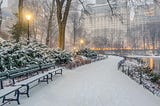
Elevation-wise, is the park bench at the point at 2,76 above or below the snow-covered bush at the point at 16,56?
below

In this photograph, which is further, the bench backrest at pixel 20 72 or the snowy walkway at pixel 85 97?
the bench backrest at pixel 20 72

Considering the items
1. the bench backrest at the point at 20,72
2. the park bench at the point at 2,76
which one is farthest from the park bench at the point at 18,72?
the park bench at the point at 2,76

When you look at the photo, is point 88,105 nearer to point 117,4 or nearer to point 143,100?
point 143,100

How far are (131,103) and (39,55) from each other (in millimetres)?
10081

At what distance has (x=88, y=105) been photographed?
27.6 feet

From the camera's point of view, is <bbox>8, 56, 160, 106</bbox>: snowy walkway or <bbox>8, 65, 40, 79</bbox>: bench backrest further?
<bbox>8, 65, 40, 79</bbox>: bench backrest

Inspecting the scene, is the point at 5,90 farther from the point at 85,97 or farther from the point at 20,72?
the point at 20,72

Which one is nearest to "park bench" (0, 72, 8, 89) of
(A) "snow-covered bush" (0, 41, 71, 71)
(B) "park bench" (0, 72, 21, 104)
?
(B) "park bench" (0, 72, 21, 104)

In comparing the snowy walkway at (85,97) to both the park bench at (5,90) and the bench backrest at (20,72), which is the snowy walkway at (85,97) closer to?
the park bench at (5,90)

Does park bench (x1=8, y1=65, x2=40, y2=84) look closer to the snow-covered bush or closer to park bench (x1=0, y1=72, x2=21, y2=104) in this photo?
park bench (x1=0, y1=72, x2=21, y2=104)

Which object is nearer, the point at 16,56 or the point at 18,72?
the point at 18,72

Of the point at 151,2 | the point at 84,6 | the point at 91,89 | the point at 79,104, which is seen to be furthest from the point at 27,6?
the point at 79,104

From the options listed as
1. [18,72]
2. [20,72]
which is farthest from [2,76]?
[20,72]

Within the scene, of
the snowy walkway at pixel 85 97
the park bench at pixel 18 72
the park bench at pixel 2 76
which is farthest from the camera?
the park bench at pixel 18 72
